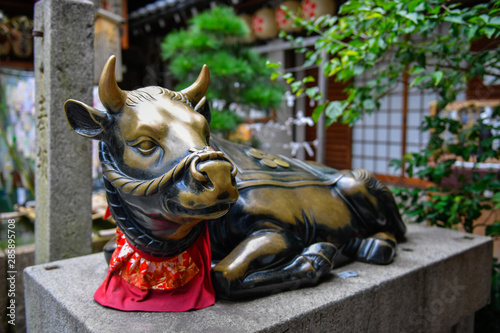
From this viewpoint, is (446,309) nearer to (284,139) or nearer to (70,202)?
(70,202)

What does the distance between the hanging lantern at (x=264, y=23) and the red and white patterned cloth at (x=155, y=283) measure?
5322 mm

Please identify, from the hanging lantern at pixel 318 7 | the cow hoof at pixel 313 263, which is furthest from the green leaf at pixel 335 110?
the hanging lantern at pixel 318 7

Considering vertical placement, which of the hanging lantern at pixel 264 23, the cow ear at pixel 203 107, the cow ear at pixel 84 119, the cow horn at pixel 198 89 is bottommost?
the cow ear at pixel 84 119

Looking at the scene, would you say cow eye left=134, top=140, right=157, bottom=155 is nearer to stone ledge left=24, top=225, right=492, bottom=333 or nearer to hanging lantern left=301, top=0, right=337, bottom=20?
stone ledge left=24, top=225, right=492, bottom=333

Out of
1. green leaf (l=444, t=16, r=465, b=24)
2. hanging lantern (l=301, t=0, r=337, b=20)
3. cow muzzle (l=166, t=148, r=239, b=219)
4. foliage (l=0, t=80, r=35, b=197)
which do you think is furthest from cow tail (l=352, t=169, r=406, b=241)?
hanging lantern (l=301, t=0, r=337, b=20)

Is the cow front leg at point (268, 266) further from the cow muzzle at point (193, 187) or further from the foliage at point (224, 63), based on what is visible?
the foliage at point (224, 63)

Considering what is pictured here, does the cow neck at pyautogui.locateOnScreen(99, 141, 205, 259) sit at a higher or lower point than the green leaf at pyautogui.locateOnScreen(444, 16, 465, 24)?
lower

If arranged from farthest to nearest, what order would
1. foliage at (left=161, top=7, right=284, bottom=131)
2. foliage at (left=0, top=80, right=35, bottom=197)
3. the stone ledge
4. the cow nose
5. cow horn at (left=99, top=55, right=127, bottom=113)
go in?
foliage at (left=161, top=7, right=284, bottom=131) < foliage at (left=0, top=80, right=35, bottom=197) < the stone ledge < cow horn at (left=99, top=55, right=127, bottom=113) < the cow nose

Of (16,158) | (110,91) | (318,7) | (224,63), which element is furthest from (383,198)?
(318,7)

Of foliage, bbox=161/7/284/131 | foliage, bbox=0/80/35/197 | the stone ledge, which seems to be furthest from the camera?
foliage, bbox=161/7/284/131

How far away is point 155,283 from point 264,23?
215 inches

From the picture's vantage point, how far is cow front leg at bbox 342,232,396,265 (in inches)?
79.9

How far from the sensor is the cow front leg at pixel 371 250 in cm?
203

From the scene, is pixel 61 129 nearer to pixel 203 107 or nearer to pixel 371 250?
pixel 203 107
